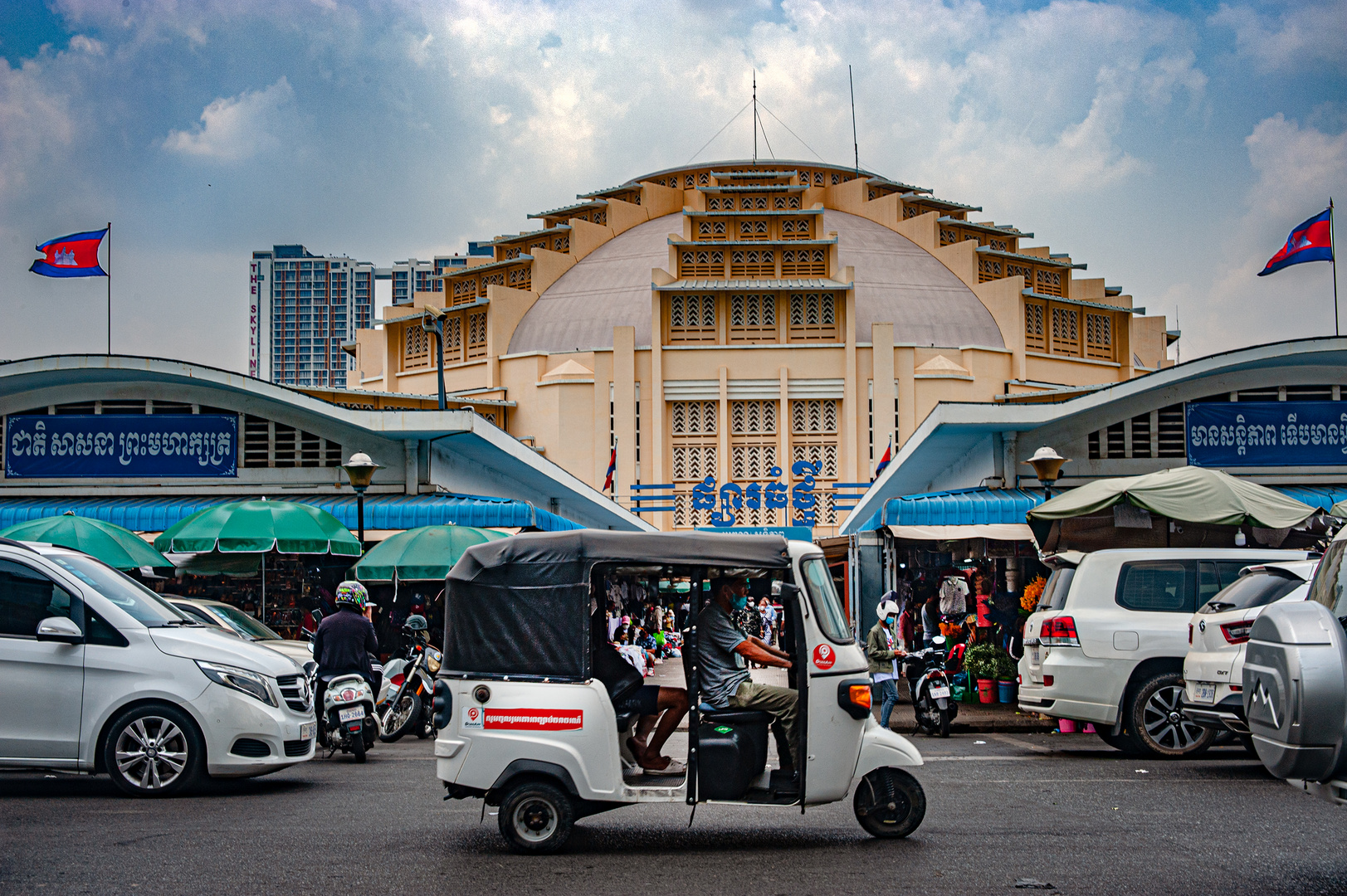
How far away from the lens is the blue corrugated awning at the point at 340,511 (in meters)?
21.0

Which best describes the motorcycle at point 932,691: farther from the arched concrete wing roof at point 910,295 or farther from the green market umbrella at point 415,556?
the arched concrete wing roof at point 910,295

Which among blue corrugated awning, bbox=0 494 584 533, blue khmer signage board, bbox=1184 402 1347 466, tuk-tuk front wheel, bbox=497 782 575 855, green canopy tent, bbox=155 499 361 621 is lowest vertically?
tuk-tuk front wheel, bbox=497 782 575 855

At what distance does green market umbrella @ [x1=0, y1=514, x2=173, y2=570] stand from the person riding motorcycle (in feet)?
16.9

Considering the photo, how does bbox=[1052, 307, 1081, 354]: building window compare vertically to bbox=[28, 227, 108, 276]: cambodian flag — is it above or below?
above

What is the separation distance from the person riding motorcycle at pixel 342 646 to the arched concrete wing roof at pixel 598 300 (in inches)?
1323

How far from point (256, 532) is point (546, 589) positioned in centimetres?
1034

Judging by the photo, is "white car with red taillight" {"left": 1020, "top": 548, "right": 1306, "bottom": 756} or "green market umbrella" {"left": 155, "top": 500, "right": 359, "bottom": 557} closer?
"white car with red taillight" {"left": 1020, "top": 548, "right": 1306, "bottom": 756}

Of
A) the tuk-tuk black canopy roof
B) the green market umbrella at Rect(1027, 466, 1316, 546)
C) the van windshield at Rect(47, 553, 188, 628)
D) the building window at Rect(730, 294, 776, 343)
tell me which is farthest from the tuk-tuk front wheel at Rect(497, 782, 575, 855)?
the building window at Rect(730, 294, 776, 343)

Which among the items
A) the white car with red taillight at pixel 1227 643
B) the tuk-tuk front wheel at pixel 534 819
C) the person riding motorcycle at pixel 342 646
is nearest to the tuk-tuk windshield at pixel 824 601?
the tuk-tuk front wheel at pixel 534 819

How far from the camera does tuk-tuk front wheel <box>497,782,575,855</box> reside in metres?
7.38

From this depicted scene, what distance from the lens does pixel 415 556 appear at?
55.3 ft

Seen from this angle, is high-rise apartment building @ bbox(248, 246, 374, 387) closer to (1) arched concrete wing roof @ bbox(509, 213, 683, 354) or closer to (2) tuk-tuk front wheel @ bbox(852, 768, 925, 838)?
(1) arched concrete wing roof @ bbox(509, 213, 683, 354)

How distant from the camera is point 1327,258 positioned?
23.2 m

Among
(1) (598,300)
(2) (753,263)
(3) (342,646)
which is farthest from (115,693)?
(1) (598,300)
